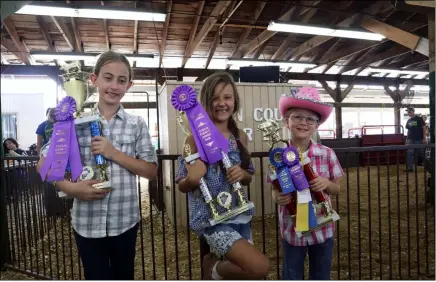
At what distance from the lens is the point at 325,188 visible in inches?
32.9

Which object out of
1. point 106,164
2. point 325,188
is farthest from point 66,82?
point 325,188

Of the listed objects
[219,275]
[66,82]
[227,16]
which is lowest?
[219,275]

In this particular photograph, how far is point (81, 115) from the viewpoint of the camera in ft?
2.58

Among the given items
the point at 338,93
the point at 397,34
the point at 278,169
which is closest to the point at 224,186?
the point at 278,169

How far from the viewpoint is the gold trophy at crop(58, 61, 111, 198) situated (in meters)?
0.71

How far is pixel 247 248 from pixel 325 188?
282 mm

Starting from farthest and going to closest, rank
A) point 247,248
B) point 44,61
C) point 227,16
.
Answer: point 227,16
point 44,61
point 247,248

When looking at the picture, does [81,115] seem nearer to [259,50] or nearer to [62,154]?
[62,154]

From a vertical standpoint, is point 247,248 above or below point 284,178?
below

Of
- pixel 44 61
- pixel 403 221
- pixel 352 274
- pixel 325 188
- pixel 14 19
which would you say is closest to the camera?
pixel 325 188

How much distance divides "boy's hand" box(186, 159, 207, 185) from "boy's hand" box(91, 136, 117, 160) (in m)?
0.18

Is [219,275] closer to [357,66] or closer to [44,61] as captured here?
[44,61]

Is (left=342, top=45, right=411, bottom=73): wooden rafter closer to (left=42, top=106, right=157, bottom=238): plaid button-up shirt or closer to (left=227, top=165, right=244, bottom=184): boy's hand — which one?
(left=227, top=165, right=244, bottom=184): boy's hand

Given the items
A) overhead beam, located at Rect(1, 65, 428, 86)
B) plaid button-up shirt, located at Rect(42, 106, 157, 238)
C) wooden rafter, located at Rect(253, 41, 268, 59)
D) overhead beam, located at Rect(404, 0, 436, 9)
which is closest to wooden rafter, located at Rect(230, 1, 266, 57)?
wooden rafter, located at Rect(253, 41, 268, 59)
